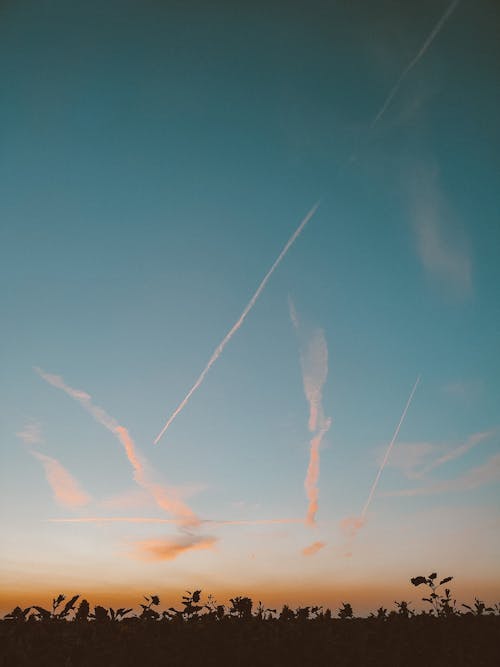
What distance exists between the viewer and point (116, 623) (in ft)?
28.0

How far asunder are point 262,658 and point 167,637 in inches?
65.5

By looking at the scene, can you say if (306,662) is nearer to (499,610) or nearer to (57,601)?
(57,601)

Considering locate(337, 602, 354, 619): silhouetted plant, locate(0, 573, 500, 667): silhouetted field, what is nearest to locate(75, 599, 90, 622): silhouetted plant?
locate(0, 573, 500, 667): silhouetted field

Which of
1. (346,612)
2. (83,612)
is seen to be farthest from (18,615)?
(346,612)

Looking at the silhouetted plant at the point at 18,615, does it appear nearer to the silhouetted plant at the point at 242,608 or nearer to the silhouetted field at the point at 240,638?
the silhouetted field at the point at 240,638

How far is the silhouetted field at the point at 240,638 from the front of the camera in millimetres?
7742

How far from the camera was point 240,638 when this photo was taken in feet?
27.8

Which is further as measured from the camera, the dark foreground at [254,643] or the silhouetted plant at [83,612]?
the silhouetted plant at [83,612]

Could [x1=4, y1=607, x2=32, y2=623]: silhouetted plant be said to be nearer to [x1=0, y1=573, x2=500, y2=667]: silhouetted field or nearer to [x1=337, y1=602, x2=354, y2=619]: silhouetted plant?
[x1=0, y1=573, x2=500, y2=667]: silhouetted field

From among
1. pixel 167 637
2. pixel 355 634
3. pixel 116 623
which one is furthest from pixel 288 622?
pixel 116 623

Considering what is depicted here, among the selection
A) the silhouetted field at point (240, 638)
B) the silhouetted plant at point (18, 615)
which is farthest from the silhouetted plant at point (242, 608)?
the silhouetted plant at point (18, 615)

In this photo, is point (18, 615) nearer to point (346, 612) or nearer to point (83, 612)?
point (83, 612)

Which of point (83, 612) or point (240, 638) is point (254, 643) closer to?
point (240, 638)

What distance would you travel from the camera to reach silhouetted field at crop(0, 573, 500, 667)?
7742mm
